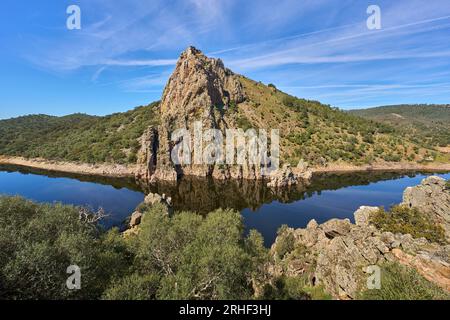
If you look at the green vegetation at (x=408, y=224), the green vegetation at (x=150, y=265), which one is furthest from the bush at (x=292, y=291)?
the green vegetation at (x=408, y=224)

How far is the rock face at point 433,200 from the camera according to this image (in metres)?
34.3

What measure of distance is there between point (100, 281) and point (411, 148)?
152 meters

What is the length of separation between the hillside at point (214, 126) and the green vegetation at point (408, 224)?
59.6 m

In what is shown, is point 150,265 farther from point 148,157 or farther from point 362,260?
point 148,157

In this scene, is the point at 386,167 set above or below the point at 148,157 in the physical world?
below

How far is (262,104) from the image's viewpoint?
148750 mm

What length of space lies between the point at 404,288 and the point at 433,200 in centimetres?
2735

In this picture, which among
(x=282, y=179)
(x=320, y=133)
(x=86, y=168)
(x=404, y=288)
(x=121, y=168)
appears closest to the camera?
(x=404, y=288)

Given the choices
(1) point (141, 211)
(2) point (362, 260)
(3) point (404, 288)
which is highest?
(3) point (404, 288)

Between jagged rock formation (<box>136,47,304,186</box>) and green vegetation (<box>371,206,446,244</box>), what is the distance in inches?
1939

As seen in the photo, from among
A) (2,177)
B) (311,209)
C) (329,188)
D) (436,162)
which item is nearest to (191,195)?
(311,209)

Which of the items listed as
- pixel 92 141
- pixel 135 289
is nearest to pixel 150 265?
pixel 135 289

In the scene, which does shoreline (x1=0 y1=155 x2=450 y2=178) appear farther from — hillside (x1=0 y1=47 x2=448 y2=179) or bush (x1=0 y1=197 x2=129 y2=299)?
bush (x1=0 y1=197 x2=129 y2=299)

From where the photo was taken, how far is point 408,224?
33.2m
